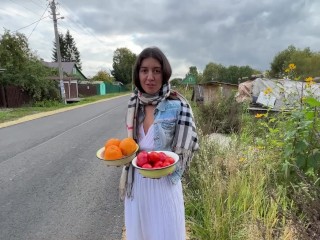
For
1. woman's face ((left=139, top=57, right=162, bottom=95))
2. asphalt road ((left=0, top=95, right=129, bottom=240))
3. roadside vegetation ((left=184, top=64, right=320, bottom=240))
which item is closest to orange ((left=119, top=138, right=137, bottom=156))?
woman's face ((left=139, top=57, right=162, bottom=95))

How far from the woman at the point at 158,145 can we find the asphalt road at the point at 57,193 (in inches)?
66.7

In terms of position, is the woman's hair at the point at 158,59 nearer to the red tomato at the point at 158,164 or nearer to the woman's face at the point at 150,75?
the woman's face at the point at 150,75

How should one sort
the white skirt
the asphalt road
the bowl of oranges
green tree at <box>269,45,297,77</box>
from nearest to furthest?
the bowl of oranges
the white skirt
the asphalt road
green tree at <box>269,45,297,77</box>

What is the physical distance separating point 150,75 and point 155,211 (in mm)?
921

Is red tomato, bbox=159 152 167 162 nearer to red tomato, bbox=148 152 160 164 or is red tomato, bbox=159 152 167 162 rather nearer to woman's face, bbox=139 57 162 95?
red tomato, bbox=148 152 160 164

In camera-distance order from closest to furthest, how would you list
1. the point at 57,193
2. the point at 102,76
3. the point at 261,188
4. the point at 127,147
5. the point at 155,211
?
the point at 127,147 < the point at 155,211 < the point at 261,188 < the point at 57,193 < the point at 102,76

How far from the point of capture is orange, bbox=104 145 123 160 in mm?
1830

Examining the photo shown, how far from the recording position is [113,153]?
6.02 feet

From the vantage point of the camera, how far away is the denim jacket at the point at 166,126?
2.00 m

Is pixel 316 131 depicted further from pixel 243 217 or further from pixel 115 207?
pixel 115 207

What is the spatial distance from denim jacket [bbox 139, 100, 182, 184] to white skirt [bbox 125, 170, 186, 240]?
10 cm

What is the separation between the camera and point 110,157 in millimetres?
1835

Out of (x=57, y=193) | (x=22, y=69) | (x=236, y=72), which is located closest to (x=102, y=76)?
(x=236, y=72)

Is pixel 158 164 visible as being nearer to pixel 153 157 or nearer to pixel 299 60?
pixel 153 157
